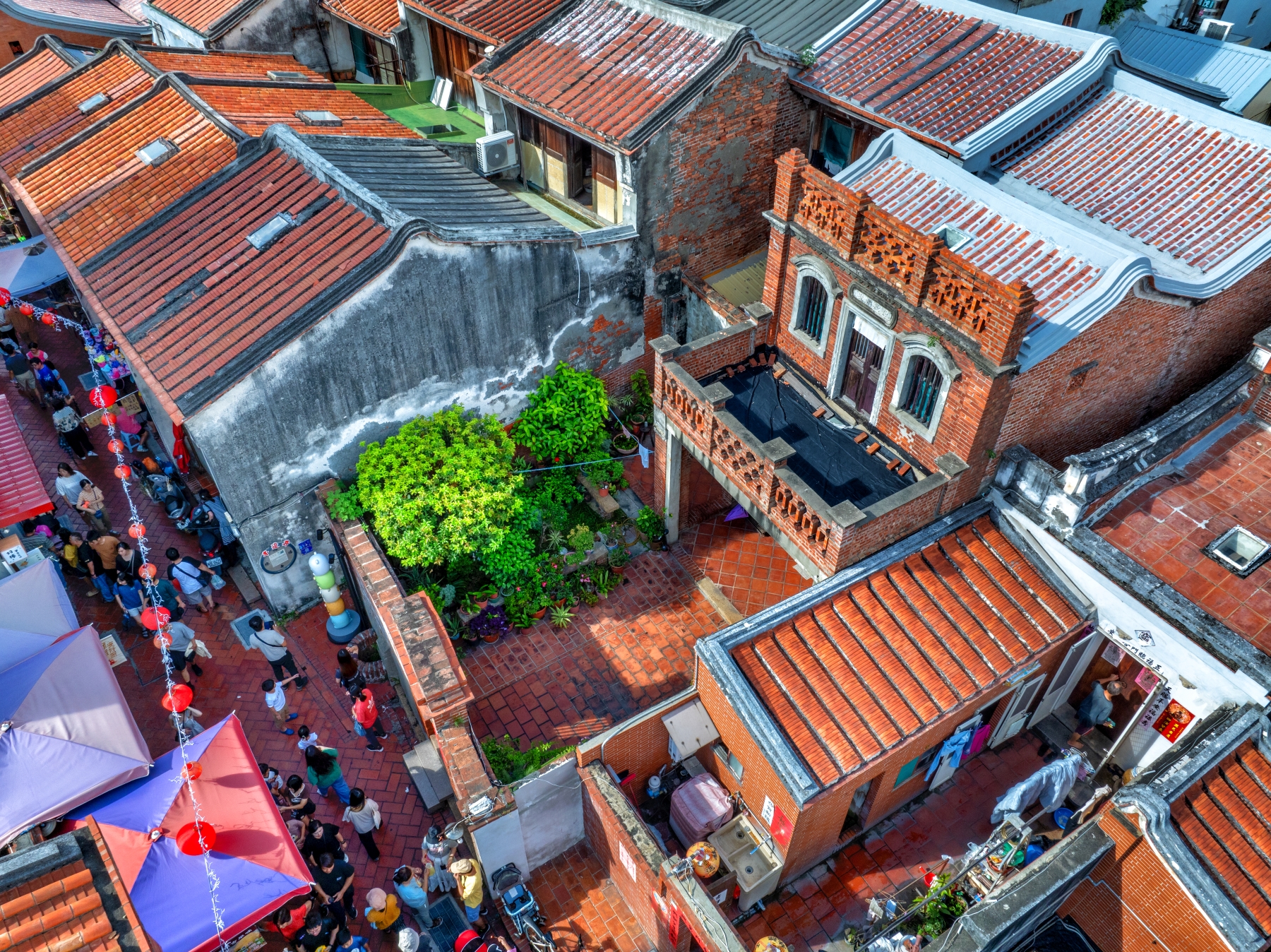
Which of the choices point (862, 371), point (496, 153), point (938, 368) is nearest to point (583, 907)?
point (862, 371)

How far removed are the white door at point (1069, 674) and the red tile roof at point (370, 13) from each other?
22.3 m

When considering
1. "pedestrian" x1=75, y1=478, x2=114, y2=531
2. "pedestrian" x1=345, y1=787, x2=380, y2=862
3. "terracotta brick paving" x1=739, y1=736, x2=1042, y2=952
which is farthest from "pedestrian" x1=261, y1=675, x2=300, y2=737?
"terracotta brick paving" x1=739, y1=736, x2=1042, y2=952

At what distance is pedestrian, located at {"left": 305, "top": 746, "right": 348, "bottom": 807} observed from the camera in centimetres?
1505

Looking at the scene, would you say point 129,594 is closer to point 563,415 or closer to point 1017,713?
point 563,415

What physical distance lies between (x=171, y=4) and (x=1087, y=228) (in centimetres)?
2627

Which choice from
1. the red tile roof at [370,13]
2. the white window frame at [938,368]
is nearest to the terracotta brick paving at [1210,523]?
the white window frame at [938,368]

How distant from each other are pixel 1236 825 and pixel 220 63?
28225 mm

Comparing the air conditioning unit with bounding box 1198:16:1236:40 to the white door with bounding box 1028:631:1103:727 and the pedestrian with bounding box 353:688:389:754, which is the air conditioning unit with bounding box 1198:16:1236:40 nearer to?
the white door with bounding box 1028:631:1103:727

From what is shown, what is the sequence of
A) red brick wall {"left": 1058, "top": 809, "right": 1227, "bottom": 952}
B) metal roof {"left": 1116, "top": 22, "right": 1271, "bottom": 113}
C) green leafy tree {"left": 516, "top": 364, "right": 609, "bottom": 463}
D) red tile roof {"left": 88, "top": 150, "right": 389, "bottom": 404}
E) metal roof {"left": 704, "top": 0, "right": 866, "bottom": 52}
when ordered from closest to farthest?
red brick wall {"left": 1058, "top": 809, "right": 1227, "bottom": 952}, red tile roof {"left": 88, "top": 150, "right": 389, "bottom": 404}, green leafy tree {"left": 516, "top": 364, "right": 609, "bottom": 463}, metal roof {"left": 704, "top": 0, "right": 866, "bottom": 52}, metal roof {"left": 1116, "top": 22, "right": 1271, "bottom": 113}

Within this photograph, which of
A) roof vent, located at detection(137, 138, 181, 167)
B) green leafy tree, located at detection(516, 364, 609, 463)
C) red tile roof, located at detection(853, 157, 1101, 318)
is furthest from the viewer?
roof vent, located at detection(137, 138, 181, 167)

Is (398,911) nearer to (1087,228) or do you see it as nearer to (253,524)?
(253,524)

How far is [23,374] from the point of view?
76.1 ft

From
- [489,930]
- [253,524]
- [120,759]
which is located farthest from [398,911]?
[253,524]

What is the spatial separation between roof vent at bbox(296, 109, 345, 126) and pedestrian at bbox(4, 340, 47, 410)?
9.69 metres
